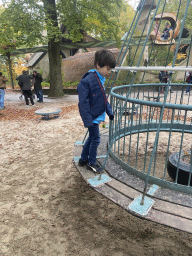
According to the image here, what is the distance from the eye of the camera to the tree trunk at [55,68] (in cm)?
1148

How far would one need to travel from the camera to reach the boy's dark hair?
2.67 meters

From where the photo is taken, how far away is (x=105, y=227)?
226cm

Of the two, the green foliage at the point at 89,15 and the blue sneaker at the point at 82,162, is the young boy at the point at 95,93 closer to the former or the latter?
the blue sneaker at the point at 82,162

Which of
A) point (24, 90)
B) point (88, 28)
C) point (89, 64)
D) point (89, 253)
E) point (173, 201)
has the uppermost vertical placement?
point (88, 28)

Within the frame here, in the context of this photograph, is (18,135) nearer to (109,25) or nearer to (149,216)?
(149,216)

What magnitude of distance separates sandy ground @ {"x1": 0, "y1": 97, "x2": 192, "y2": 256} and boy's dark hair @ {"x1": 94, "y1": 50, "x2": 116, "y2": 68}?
1880 millimetres

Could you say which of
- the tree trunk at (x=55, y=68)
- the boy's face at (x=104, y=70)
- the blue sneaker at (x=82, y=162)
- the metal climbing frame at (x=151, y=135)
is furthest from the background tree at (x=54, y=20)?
the blue sneaker at (x=82, y=162)

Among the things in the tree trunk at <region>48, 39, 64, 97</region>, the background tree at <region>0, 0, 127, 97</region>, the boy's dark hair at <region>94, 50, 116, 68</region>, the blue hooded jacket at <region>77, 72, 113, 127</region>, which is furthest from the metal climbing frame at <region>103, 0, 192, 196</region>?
the tree trunk at <region>48, 39, 64, 97</region>

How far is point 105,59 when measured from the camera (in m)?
2.68

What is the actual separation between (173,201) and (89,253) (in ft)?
3.70

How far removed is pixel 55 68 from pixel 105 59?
386 inches

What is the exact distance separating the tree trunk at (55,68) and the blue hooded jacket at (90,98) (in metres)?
9.67

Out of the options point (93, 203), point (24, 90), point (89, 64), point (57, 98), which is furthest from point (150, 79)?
point (93, 203)

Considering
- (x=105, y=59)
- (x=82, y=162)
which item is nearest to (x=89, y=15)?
(x=105, y=59)
